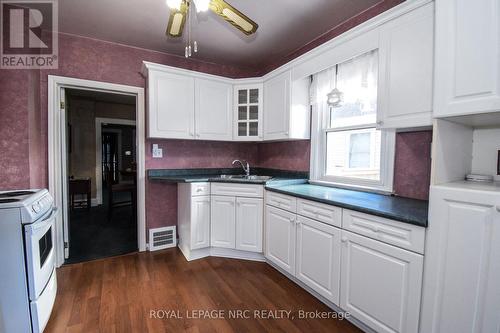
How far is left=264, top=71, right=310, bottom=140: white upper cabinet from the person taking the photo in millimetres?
2569

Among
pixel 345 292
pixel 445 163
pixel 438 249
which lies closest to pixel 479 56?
pixel 445 163

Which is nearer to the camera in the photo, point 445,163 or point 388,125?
point 445,163

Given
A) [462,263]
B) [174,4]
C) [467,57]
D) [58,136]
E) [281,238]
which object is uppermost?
[174,4]

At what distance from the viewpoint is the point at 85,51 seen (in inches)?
102

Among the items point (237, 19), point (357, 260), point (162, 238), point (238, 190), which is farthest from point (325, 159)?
point (162, 238)

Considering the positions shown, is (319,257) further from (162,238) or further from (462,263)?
(162,238)

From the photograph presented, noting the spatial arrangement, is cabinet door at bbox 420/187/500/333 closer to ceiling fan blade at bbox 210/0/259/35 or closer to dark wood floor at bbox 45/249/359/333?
dark wood floor at bbox 45/249/359/333

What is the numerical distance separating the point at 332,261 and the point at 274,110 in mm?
1766

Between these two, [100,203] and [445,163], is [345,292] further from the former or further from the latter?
[100,203]

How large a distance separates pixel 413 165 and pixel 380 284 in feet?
3.09

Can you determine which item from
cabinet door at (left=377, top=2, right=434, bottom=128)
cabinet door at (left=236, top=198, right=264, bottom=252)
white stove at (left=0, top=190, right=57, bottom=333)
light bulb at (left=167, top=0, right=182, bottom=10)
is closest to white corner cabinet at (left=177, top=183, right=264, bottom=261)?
cabinet door at (left=236, top=198, right=264, bottom=252)

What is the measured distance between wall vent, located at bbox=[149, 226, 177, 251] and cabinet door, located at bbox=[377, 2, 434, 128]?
2.69 m

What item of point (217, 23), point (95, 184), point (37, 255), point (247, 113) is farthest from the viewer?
point (95, 184)

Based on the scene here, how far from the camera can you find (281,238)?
89.8 inches
